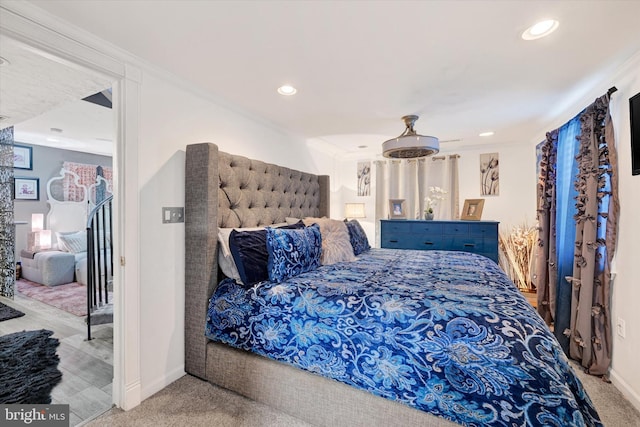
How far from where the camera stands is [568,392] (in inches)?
39.9

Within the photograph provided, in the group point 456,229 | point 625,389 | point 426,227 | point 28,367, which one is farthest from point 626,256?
point 28,367

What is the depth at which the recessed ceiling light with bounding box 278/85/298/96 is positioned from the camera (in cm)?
216

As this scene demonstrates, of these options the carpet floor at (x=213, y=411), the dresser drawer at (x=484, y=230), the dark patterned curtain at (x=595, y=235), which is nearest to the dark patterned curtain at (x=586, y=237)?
the dark patterned curtain at (x=595, y=235)

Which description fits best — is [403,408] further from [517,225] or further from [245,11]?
[517,225]

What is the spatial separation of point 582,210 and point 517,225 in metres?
2.03

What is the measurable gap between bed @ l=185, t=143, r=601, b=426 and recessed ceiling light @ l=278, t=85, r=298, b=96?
659 millimetres

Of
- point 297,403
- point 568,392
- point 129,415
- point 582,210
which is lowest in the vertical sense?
point 129,415

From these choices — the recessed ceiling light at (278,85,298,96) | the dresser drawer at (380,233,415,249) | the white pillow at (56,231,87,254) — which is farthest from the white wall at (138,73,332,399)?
the white pillow at (56,231,87,254)

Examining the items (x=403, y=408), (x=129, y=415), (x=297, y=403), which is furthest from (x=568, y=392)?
(x=129, y=415)

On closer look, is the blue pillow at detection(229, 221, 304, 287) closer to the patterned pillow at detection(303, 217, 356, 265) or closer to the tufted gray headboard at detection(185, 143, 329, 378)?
the tufted gray headboard at detection(185, 143, 329, 378)

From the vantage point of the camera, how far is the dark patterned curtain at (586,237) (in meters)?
1.96

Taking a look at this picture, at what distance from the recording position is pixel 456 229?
12.2 feet

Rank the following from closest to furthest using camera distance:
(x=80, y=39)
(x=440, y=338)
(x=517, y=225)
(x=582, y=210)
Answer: (x=440, y=338)
(x=80, y=39)
(x=582, y=210)
(x=517, y=225)

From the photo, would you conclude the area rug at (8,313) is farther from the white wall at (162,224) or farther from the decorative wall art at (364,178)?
the decorative wall art at (364,178)
